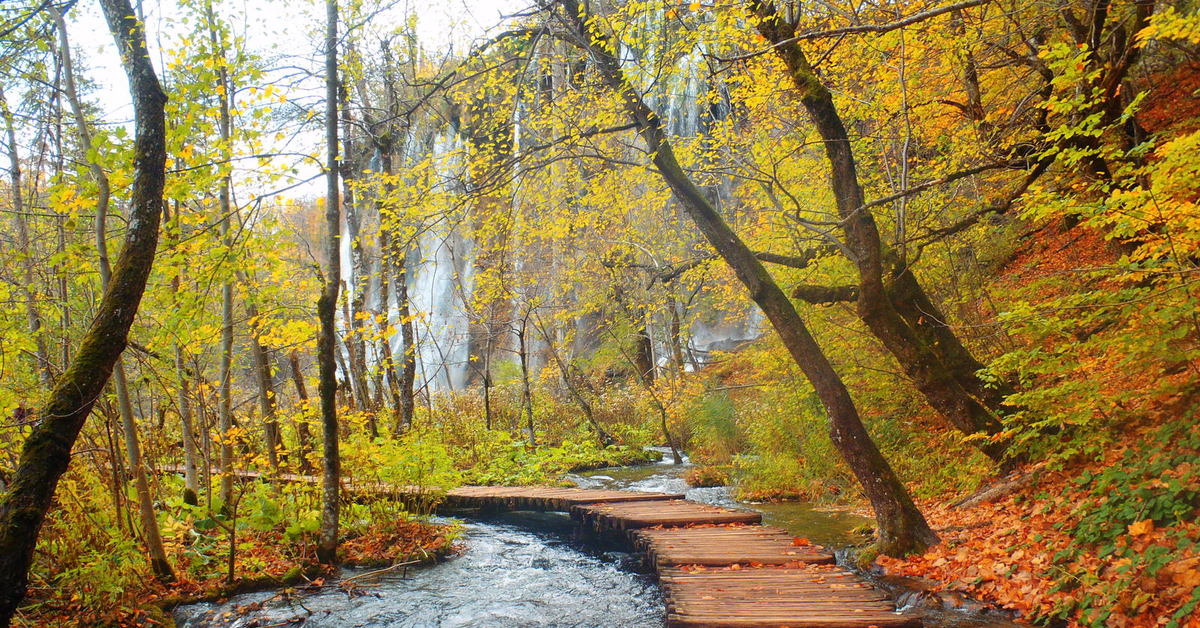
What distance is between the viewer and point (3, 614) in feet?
10.2

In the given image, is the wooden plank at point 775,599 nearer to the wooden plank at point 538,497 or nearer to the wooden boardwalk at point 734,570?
the wooden boardwalk at point 734,570

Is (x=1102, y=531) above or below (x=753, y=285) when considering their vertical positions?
below

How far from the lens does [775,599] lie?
4660 mm

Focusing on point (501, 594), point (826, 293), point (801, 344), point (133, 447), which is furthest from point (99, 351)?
point (826, 293)

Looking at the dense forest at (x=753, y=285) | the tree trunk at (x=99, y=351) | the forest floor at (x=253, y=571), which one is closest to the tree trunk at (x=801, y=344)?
the dense forest at (x=753, y=285)

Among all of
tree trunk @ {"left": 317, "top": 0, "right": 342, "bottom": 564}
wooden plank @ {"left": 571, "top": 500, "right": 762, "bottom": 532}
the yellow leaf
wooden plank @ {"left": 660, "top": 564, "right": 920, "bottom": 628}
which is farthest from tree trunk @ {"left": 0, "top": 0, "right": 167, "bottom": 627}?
the yellow leaf

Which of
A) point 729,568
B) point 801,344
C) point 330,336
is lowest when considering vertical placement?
point 729,568

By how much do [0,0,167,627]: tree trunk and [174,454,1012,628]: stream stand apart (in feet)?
7.90

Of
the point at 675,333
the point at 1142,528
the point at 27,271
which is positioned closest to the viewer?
the point at 1142,528

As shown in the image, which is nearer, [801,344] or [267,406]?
[801,344]

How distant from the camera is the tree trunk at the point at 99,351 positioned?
10.7 feet

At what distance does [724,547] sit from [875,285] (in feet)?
9.03

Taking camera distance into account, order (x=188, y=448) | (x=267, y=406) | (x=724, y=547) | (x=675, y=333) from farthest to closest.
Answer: (x=675, y=333)
(x=267, y=406)
(x=188, y=448)
(x=724, y=547)

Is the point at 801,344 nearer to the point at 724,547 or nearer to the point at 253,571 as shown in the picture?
A: the point at 724,547
